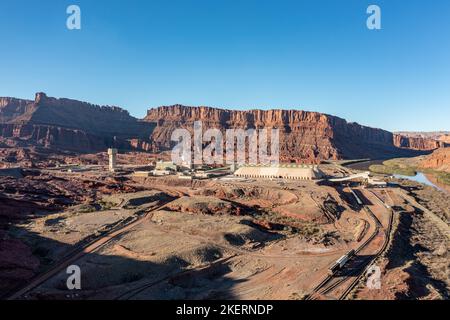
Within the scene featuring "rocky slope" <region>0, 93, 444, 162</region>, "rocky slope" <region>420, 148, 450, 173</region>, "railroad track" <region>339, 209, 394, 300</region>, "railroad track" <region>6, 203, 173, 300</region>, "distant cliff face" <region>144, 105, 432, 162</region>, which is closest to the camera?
"railroad track" <region>339, 209, 394, 300</region>

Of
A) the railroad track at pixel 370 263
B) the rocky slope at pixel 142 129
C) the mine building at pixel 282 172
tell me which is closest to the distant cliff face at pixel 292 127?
the rocky slope at pixel 142 129

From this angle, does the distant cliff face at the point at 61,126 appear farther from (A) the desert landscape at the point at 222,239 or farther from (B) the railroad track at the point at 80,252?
(B) the railroad track at the point at 80,252

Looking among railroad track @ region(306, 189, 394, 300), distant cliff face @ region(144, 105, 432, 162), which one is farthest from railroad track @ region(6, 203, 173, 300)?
distant cliff face @ region(144, 105, 432, 162)

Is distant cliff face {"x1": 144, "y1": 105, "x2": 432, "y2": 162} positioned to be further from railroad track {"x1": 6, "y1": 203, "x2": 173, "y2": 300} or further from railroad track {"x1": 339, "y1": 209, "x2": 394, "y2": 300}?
railroad track {"x1": 6, "y1": 203, "x2": 173, "y2": 300}
